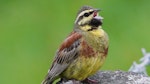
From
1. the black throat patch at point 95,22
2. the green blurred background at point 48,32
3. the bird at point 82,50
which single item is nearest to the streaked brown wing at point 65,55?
the bird at point 82,50

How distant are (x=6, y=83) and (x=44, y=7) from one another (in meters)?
1.98

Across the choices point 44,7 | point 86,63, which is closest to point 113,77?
point 86,63

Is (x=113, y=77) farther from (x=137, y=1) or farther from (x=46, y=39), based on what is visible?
(x=137, y=1)

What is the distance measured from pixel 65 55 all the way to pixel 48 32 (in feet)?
15.1

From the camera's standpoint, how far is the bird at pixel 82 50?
8.52 metres

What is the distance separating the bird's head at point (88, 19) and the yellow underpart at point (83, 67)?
246 mm

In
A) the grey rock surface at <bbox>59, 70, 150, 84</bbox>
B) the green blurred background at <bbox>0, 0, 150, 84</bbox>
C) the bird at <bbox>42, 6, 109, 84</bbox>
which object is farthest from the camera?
the green blurred background at <bbox>0, 0, 150, 84</bbox>

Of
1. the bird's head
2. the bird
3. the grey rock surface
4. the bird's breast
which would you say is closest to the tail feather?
the bird

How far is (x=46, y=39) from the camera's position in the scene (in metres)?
13.0

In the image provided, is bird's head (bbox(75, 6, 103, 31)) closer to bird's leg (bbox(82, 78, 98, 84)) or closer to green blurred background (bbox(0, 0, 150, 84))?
bird's leg (bbox(82, 78, 98, 84))

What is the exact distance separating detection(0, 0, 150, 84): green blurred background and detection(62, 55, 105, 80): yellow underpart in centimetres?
334

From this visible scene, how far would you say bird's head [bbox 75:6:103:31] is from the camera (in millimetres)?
8539

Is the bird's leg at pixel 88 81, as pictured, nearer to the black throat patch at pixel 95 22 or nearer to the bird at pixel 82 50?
the bird at pixel 82 50

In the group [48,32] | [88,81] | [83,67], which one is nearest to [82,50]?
[83,67]
